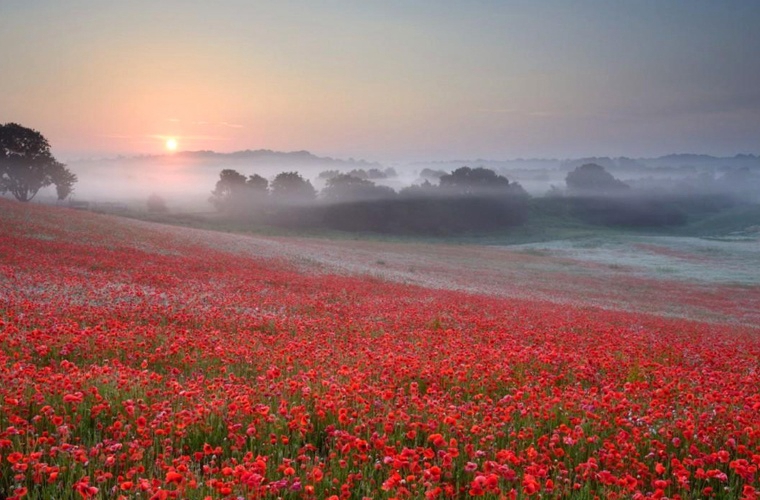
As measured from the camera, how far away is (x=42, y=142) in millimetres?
75875

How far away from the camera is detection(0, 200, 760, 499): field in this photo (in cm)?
431

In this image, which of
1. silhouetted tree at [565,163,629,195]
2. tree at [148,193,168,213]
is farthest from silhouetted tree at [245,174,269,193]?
silhouetted tree at [565,163,629,195]

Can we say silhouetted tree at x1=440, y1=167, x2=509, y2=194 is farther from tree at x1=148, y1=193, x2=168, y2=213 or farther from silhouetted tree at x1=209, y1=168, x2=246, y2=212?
tree at x1=148, y1=193, x2=168, y2=213

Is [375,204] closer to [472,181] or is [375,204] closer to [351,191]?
[351,191]

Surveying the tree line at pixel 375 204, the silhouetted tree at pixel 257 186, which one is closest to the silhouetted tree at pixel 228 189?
the tree line at pixel 375 204

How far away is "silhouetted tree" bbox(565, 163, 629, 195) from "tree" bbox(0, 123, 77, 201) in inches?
5741

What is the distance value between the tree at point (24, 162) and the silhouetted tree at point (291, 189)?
4674 cm

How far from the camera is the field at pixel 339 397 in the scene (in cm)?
431

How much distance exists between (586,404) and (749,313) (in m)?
35.2

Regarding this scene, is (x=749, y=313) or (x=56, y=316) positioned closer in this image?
(x=56, y=316)

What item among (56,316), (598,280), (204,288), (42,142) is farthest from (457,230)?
(56,316)

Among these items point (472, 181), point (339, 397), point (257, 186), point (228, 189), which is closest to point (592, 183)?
point (472, 181)

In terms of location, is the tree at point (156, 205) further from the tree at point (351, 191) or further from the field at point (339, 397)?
the field at point (339, 397)

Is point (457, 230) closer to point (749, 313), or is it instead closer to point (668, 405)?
point (749, 313)
